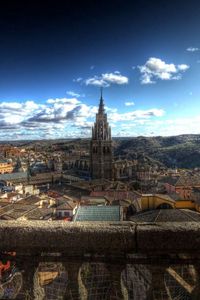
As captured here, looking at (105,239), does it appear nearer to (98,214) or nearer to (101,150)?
(98,214)

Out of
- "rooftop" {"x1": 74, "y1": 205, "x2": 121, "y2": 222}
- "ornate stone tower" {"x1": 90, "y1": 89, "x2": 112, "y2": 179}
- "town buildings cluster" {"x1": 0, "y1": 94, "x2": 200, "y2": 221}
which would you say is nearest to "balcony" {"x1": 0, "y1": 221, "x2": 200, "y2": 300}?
"town buildings cluster" {"x1": 0, "y1": 94, "x2": 200, "y2": 221}

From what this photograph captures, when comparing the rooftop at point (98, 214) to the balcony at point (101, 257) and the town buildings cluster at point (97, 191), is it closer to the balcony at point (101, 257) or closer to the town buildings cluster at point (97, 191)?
the town buildings cluster at point (97, 191)

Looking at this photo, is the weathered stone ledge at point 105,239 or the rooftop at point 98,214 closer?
the weathered stone ledge at point 105,239

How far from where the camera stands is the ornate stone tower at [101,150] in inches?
2842

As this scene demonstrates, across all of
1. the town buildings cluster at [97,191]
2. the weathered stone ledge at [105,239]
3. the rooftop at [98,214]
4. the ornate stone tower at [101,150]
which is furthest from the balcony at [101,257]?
the ornate stone tower at [101,150]

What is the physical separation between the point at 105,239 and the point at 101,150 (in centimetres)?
6963

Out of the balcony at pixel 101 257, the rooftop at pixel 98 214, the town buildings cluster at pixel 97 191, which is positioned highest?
the balcony at pixel 101 257

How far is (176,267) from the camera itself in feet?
9.40

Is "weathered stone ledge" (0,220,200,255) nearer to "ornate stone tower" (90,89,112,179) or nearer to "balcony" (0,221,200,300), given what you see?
"balcony" (0,221,200,300)

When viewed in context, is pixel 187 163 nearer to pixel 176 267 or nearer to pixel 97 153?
pixel 97 153

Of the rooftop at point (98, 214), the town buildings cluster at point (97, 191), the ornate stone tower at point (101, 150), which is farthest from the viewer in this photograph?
the ornate stone tower at point (101, 150)

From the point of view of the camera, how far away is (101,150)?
72.5m

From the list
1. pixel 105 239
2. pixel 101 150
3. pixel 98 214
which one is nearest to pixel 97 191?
pixel 98 214

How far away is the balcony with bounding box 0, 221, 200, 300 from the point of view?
2.78 metres
